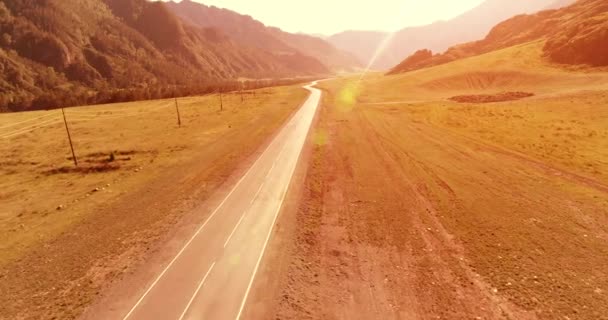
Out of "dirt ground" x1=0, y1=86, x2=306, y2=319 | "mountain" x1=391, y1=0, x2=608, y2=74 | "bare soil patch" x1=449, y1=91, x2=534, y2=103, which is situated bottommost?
"dirt ground" x1=0, y1=86, x2=306, y2=319

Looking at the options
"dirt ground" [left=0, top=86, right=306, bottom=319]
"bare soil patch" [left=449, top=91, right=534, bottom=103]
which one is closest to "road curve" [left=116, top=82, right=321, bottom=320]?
"dirt ground" [left=0, top=86, right=306, bottom=319]

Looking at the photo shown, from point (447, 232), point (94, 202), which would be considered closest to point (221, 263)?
point (447, 232)

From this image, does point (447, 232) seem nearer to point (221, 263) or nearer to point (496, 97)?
point (221, 263)

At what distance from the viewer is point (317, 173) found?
27.6 metres

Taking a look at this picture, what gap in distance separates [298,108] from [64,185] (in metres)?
46.2

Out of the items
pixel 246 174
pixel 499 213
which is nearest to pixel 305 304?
pixel 499 213

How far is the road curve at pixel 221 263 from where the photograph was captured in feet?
41.8

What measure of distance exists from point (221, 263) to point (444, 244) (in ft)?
37.8

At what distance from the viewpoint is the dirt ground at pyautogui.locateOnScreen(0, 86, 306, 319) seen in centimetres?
1495

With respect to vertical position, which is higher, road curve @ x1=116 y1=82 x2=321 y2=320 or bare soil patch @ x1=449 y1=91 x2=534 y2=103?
bare soil patch @ x1=449 y1=91 x2=534 y2=103

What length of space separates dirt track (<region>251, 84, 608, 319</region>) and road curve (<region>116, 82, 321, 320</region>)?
120 cm

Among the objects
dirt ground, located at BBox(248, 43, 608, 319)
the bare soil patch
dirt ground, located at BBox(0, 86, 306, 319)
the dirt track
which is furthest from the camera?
the bare soil patch

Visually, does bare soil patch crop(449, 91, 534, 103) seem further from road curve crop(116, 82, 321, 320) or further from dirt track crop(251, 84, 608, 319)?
road curve crop(116, 82, 321, 320)

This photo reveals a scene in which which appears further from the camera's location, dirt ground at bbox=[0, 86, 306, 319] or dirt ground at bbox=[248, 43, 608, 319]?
Result: dirt ground at bbox=[0, 86, 306, 319]
